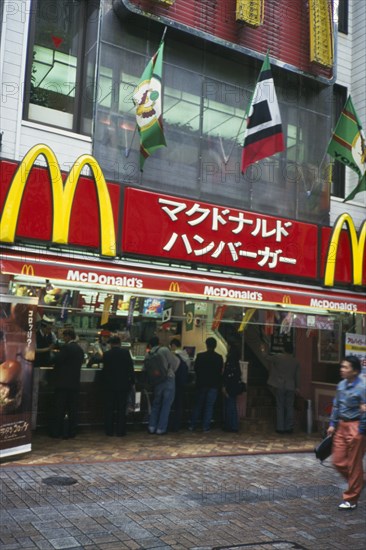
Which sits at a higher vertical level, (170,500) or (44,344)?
(44,344)

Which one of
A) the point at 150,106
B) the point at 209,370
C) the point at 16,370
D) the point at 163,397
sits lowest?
the point at 163,397

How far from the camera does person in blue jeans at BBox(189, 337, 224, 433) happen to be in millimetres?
12273

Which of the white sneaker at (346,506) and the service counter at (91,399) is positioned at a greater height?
the service counter at (91,399)

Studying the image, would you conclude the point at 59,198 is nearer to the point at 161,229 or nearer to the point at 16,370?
the point at 161,229

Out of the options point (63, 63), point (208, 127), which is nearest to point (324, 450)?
point (208, 127)

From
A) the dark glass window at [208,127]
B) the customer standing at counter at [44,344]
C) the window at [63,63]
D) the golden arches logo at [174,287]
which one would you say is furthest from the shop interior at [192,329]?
the window at [63,63]

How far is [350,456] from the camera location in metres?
7.18

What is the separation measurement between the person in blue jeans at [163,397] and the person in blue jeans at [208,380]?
2.41 feet

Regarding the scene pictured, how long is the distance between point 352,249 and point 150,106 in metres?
5.70

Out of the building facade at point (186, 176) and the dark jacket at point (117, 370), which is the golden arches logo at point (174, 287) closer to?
the building facade at point (186, 176)

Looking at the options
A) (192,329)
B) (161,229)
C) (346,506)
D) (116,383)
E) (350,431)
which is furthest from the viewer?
(192,329)

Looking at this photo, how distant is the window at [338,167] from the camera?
14.2 m

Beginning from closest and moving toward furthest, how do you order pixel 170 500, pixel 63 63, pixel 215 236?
pixel 170 500 → pixel 63 63 → pixel 215 236

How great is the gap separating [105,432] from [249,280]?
13.6 feet
